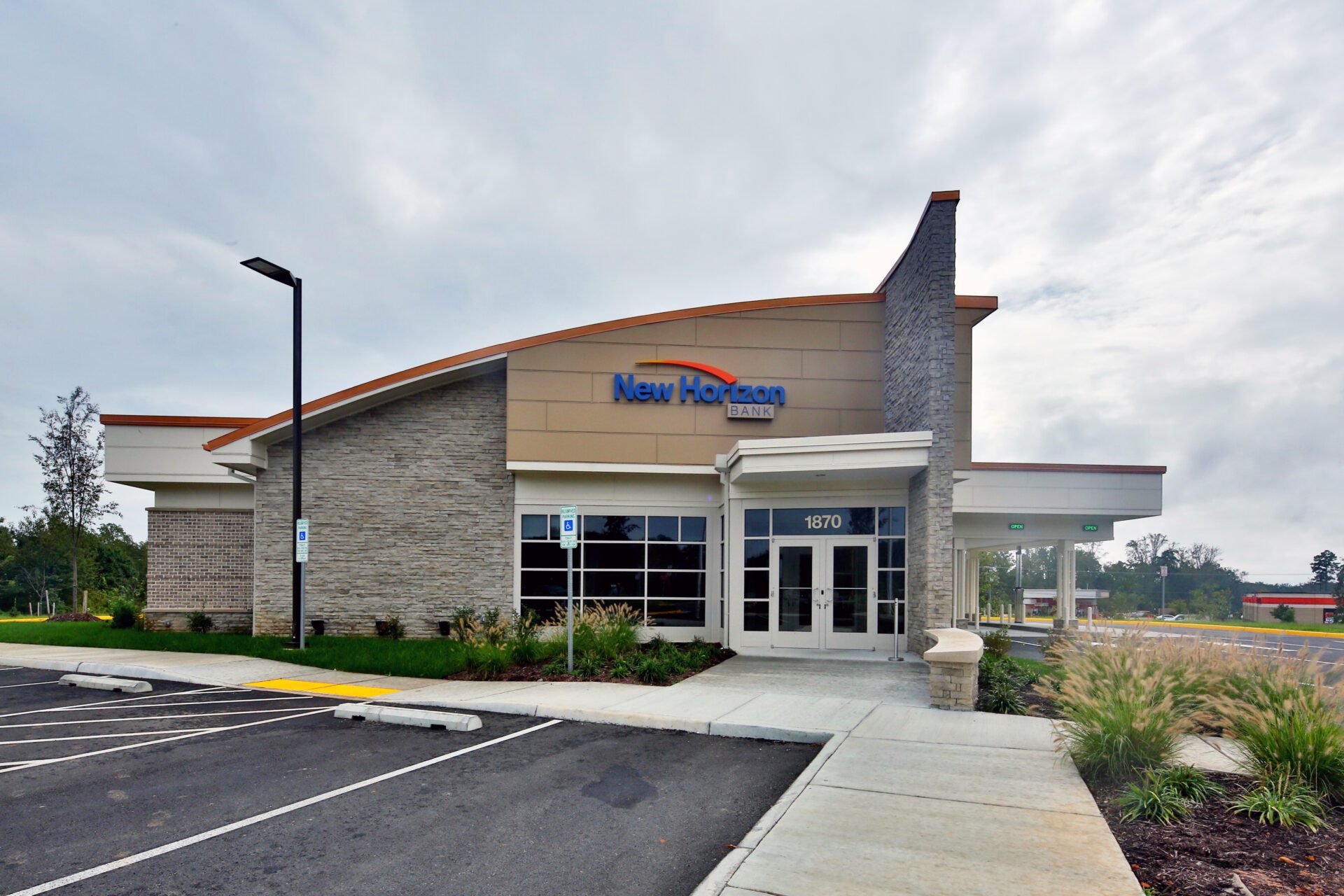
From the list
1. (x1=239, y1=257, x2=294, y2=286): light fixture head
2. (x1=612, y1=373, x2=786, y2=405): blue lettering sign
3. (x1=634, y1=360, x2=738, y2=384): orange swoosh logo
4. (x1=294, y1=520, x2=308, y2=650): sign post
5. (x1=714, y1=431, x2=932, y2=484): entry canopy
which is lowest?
(x1=294, y1=520, x2=308, y2=650): sign post

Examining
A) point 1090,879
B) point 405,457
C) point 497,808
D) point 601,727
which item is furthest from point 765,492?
point 1090,879

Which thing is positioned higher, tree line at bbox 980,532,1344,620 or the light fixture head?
the light fixture head

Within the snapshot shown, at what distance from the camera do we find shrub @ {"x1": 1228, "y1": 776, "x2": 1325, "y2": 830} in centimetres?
556

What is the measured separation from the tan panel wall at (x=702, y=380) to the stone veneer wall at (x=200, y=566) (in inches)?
358

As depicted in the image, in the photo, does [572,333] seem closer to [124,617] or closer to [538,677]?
[538,677]

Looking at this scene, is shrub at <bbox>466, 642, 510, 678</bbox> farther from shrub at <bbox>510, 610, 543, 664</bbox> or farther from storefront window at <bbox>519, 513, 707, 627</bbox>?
storefront window at <bbox>519, 513, 707, 627</bbox>

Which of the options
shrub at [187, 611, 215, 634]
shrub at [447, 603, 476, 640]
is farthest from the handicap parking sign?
shrub at [187, 611, 215, 634]

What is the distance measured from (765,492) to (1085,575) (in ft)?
186

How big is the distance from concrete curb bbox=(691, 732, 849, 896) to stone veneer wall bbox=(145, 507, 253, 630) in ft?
61.0

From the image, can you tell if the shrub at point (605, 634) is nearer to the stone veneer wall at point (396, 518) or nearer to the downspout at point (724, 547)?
the downspout at point (724, 547)

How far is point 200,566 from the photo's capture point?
846 inches

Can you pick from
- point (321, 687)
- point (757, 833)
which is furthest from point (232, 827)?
point (321, 687)

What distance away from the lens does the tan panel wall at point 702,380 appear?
18328 mm

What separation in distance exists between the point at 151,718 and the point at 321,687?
2.63 metres
